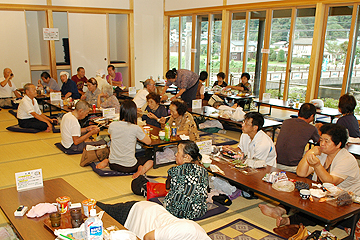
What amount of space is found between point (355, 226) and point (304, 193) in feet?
1.98

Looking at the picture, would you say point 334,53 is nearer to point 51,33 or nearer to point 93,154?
point 93,154

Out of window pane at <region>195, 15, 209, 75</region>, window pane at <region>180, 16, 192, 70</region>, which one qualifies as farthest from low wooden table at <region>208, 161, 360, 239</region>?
window pane at <region>180, 16, 192, 70</region>

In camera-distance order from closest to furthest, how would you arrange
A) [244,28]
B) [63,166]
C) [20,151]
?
[63,166]
[20,151]
[244,28]

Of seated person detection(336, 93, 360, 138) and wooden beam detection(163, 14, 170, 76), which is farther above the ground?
wooden beam detection(163, 14, 170, 76)

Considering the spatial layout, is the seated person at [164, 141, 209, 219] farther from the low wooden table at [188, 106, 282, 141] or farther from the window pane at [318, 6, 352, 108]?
the window pane at [318, 6, 352, 108]

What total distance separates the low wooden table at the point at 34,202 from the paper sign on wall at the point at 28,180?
6 centimetres

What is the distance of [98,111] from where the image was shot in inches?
259

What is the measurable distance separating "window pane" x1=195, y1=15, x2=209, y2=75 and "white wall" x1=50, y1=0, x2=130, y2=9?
9.19 ft

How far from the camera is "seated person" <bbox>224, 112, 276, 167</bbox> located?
Answer: 3.87 m

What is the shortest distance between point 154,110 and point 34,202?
3540mm

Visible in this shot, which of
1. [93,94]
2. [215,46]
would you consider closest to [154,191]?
[93,94]

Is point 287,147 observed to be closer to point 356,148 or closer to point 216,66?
point 356,148


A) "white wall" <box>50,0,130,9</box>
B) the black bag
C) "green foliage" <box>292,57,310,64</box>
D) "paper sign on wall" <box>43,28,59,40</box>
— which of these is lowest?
the black bag

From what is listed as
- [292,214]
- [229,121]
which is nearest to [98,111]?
[229,121]
